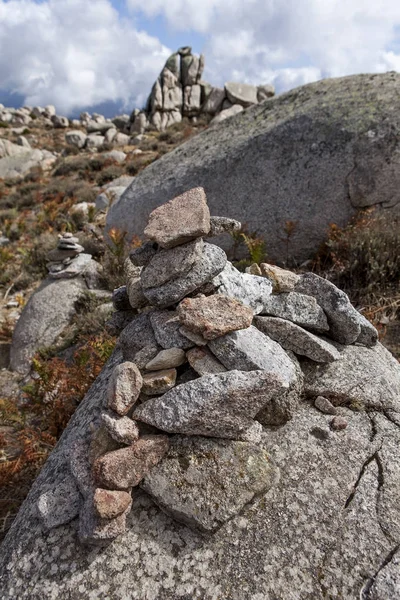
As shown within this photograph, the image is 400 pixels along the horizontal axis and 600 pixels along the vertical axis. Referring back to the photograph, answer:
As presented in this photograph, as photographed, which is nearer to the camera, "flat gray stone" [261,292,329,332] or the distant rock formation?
"flat gray stone" [261,292,329,332]

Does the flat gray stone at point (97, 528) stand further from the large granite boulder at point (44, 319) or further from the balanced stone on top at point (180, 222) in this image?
the large granite boulder at point (44, 319)

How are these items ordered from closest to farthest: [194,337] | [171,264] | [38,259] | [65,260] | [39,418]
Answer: [194,337] → [171,264] → [39,418] → [65,260] → [38,259]

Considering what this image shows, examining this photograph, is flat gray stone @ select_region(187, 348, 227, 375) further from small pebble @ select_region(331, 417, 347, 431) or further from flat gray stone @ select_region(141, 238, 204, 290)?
small pebble @ select_region(331, 417, 347, 431)

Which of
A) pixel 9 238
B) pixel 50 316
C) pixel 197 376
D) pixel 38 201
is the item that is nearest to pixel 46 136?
Result: pixel 38 201

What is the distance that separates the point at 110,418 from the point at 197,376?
612 mm

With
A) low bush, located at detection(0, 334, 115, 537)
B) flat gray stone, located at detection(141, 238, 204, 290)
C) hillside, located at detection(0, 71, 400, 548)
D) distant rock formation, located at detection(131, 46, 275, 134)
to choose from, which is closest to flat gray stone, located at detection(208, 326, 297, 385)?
flat gray stone, located at detection(141, 238, 204, 290)

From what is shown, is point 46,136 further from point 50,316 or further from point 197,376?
point 197,376

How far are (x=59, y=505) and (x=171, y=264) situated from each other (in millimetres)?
1669

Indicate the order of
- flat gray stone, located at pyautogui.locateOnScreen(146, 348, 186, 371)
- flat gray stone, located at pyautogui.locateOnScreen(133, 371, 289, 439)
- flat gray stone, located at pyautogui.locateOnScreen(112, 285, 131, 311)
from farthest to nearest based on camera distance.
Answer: flat gray stone, located at pyautogui.locateOnScreen(112, 285, 131, 311) → flat gray stone, located at pyautogui.locateOnScreen(146, 348, 186, 371) → flat gray stone, located at pyautogui.locateOnScreen(133, 371, 289, 439)

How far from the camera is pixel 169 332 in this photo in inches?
103

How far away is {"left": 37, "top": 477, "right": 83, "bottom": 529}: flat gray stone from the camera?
6.88 feet

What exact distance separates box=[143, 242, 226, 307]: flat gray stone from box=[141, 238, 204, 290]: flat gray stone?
0.03m

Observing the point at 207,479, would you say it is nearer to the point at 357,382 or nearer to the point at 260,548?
the point at 260,548

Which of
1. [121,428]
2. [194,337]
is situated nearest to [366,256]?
[194,337]
